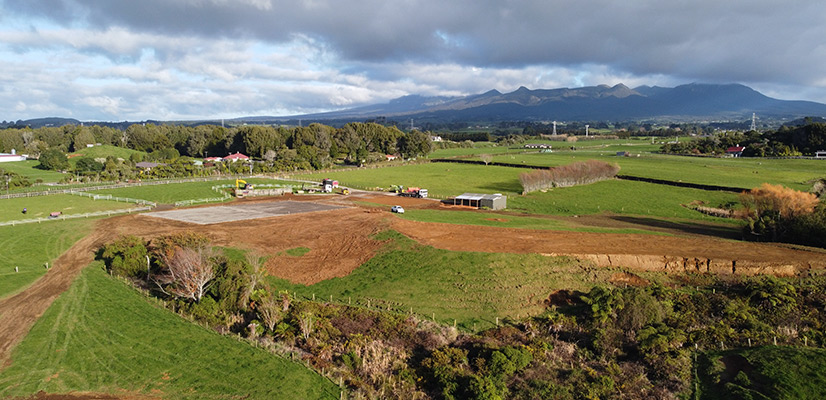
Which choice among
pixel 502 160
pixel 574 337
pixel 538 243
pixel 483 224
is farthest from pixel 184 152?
pixel 574 337

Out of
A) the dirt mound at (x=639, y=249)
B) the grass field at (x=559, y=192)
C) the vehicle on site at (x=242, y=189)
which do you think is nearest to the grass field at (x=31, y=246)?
the vehicle on site at (x=242, y=189)

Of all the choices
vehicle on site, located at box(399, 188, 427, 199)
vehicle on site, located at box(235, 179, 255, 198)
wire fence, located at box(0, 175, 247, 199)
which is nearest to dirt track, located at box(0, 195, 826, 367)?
vehicle on site, located at box(235, 179, 255, 198)

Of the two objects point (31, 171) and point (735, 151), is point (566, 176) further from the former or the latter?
point (31, 171)

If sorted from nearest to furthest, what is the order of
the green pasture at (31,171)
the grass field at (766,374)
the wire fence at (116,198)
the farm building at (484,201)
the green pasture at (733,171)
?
the grass field at (766,374) < the farm building at (484,201) < the wire fence at (116,198) < the green pasture at (733,171) < the green pasture at (31,171)

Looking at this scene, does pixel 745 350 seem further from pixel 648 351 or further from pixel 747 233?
pixel 747 233

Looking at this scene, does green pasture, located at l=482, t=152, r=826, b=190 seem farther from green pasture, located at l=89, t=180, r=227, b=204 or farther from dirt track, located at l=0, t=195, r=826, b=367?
green pasture, located at l=89, t=180, r=227, b=204

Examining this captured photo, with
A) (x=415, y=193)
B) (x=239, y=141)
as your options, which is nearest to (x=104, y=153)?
(x=239, y=141)

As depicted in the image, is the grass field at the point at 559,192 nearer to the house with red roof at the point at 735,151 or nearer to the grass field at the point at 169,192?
the grass field at the point at 169,192
